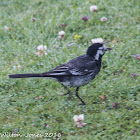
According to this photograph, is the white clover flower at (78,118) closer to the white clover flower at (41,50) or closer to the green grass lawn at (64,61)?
the green grass lawn at (64,61)

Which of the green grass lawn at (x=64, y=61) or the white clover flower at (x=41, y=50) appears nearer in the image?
the green grass lawn at (x=64, y=61)

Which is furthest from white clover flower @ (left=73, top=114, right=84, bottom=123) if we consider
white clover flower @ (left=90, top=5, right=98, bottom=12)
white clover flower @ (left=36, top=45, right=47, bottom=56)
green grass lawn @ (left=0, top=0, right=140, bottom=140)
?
white clover flower @ (left=90, top=5, right=98, bottom=12)

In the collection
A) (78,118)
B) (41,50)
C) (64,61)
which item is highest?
(41,50)

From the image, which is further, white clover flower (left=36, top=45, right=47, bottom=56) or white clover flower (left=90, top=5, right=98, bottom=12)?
white clover flower (left=90, top=5, right=98, bottom=12)

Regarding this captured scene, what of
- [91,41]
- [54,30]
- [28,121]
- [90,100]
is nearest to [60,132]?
[28,121]

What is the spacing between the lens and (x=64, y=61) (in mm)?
6234

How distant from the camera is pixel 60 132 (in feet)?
14.4

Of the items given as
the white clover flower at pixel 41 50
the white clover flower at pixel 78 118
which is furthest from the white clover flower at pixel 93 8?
the white clover flower at pixel 78 118

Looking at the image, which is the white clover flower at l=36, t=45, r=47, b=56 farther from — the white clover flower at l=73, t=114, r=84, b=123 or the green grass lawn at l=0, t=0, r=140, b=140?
the white clover flower at l=73, t=114, r=84, b=123

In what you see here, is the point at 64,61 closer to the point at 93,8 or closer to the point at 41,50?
the point at 41,50

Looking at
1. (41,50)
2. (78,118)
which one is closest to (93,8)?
(41,50)

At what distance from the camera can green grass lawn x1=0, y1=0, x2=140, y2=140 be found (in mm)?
4457

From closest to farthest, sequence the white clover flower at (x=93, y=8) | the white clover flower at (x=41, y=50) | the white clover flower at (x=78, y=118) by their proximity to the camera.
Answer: the white clover flower at (x=78, y=118)
the white clover flower at (x=41, y=50)
the white clover flower at (x=93, y=8)

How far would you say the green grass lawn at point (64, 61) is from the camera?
4457 millimetres
